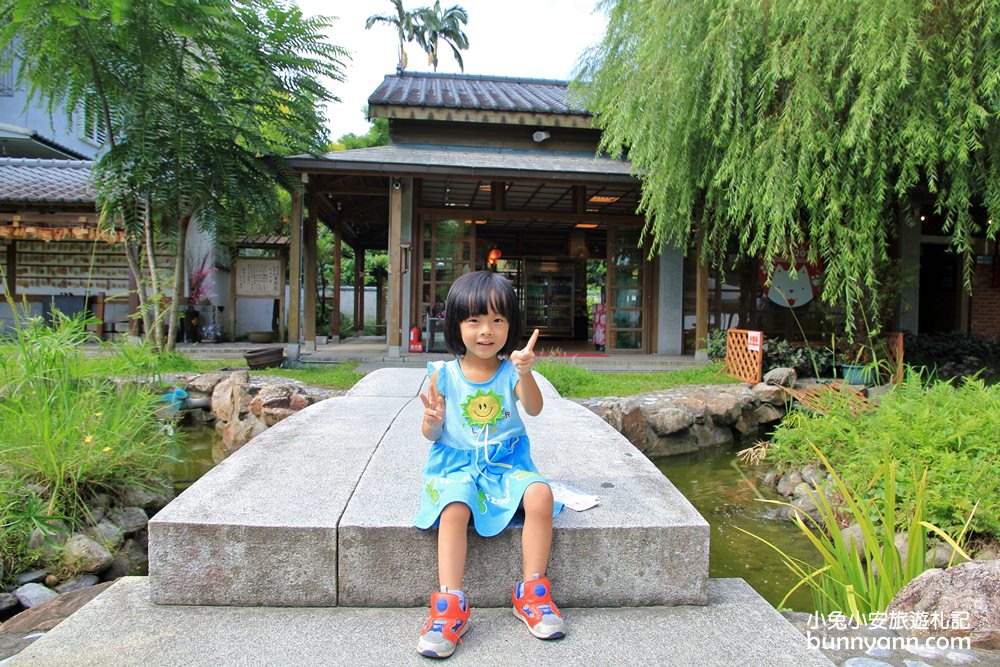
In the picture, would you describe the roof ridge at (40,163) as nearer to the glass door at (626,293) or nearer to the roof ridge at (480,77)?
the roof ridge at (480,77)

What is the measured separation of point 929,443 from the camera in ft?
11.3

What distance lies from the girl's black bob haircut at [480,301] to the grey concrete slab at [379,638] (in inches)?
35.8

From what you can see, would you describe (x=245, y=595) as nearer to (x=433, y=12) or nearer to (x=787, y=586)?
(x=787, y=586)

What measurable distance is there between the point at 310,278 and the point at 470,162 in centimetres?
328

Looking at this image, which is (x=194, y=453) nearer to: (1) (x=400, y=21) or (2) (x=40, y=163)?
(2) (x=40, y=163)

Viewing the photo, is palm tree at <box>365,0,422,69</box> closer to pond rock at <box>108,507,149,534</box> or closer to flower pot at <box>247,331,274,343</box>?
flower pot at <box>247,331,274,343</box>

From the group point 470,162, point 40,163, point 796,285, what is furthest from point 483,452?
point 40,163

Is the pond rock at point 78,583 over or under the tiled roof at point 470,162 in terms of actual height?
under

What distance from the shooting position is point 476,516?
1870mm

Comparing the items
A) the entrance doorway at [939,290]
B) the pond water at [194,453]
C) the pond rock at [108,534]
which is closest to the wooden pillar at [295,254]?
the pond water at [194,453]

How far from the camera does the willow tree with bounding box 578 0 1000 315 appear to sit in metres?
4.59

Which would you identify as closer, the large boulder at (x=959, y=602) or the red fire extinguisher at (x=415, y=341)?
the large boulder at (x=959, y=602)

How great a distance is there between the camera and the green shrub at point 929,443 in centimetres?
299

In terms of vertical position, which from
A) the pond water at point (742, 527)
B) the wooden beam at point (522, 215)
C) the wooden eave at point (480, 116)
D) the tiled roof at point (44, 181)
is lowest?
the pond water at point (742, 527)
